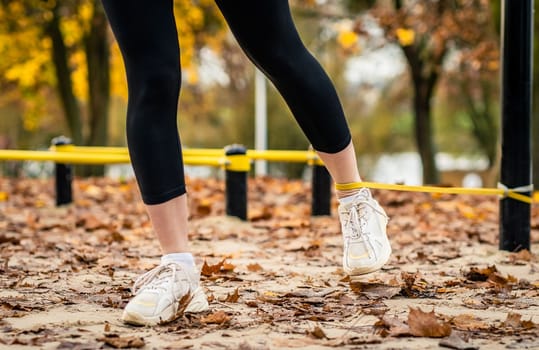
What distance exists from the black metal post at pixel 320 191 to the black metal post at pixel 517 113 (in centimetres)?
166

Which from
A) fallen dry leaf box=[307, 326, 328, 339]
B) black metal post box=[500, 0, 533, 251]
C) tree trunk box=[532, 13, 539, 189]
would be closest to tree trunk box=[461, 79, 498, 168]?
tree trunk box=[532, 13, 539, 189]

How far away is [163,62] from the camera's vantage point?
223cm

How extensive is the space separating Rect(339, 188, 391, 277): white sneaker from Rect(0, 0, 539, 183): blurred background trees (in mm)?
8095

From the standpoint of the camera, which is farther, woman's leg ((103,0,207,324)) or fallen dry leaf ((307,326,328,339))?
woman's leg ((103,0,207,324))

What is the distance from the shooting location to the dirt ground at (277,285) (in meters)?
2.02

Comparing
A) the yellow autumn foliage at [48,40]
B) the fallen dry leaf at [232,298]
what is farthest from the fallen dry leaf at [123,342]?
the yellow autumn foliage at [48,40]

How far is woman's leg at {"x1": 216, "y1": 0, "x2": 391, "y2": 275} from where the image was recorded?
7.67 ft

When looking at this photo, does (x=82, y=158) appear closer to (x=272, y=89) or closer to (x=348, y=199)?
(x=348, y=199)

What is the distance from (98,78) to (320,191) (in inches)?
353

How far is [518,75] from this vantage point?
3559mm

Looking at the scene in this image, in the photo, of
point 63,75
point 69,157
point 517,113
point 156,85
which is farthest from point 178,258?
point 63,75

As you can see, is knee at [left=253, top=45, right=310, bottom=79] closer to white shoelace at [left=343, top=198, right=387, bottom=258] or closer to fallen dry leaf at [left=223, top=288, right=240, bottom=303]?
white shoelace at [left=343, top=198, right=387, bottom=258]

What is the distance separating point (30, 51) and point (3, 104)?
5.30 m

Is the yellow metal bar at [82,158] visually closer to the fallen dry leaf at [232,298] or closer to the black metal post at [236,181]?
the black metal post at [236,181]
